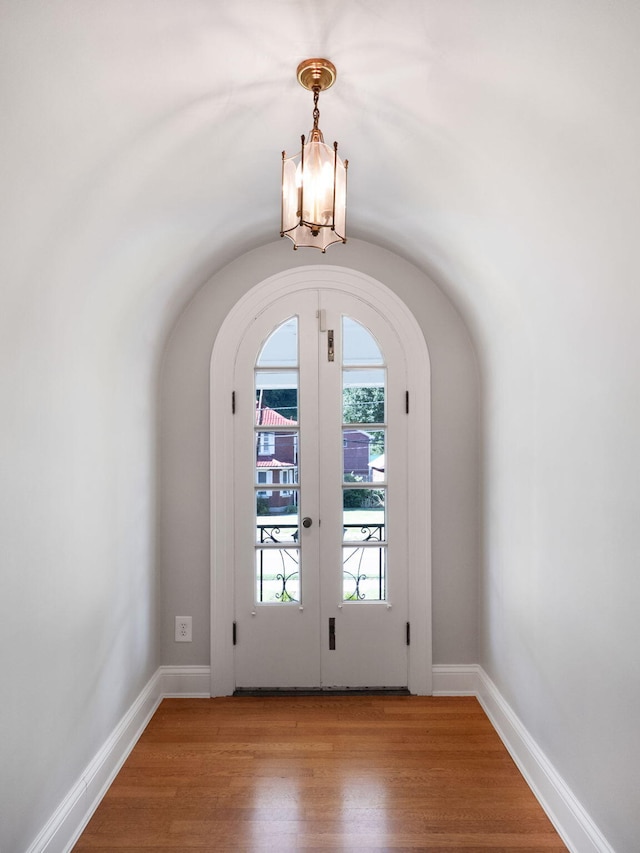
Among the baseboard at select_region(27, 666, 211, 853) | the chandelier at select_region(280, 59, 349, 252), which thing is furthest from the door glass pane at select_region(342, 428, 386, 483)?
the chandelier at select_region(280, 59, 349, 252)

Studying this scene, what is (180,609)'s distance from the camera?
139 inches

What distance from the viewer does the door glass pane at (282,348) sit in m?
3.58

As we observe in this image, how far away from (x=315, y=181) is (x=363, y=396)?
1828 millimetres

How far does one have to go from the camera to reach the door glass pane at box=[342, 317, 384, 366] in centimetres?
358

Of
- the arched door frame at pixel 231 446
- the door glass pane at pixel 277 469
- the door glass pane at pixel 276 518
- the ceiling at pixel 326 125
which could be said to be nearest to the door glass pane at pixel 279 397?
the door glass pane at pixel 277 469

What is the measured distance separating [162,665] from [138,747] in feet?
2.00

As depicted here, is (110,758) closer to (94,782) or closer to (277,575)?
(94,782)

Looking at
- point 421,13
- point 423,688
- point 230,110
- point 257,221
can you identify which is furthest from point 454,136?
point 423,688

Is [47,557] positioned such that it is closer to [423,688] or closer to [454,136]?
[454,136]

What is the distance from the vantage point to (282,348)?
3584mm

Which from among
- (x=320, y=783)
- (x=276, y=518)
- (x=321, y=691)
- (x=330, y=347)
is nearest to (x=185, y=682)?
(x=321, y=691)

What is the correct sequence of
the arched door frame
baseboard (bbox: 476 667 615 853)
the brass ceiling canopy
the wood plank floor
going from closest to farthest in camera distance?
the brass ceiling canopy
baseboard (bbox: 476 667 615 853)
the wood plank floor
the arched door frame

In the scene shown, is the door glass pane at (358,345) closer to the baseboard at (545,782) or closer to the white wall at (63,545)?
the white wall at (63,545)

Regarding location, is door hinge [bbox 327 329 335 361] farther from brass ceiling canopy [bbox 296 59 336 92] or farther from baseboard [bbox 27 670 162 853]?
baseboard [bbox 27 670 162 853]
